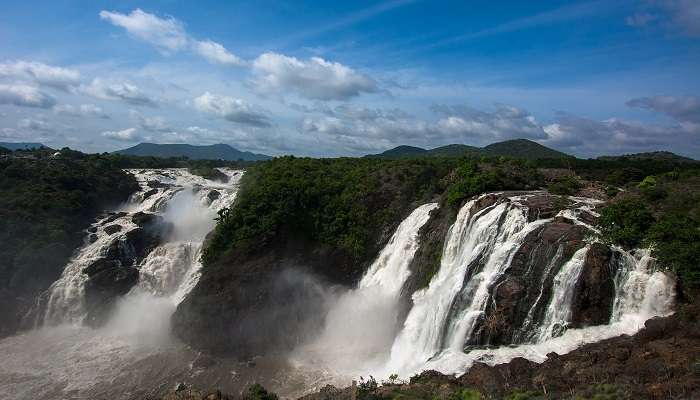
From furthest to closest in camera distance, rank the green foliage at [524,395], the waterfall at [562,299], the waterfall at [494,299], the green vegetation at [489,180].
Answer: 1. the green vegetation at [489,180]
2. the waterfall at [562,299]
3. the waterfall at [494,299]
4. the green foliage at [524,395]

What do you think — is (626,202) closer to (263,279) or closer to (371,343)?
(371,343)

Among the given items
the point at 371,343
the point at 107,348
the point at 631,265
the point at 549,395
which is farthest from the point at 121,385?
the point at 631,265

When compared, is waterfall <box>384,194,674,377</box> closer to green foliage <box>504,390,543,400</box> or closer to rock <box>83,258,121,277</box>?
green foliage <box>504,390,543,400</box>

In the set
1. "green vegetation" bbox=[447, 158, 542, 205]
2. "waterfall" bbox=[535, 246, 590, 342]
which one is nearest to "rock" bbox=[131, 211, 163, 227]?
"green vegetation" bbox=[447, 158, 542, 205]

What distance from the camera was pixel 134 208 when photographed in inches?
2266

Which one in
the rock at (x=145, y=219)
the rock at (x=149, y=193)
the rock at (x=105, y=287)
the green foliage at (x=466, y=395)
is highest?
the rock at (x=149, y=193)

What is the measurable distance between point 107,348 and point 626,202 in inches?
1312

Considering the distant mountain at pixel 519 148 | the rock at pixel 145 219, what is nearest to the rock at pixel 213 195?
the rock at pixel 145 219

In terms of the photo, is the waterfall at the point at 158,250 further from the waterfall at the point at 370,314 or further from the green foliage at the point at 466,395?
the green foliage at the point at 466,395

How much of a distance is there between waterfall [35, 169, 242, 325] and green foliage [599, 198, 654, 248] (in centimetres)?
3028

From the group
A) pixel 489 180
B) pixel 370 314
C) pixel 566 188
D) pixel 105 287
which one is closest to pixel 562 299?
pixel 566 188

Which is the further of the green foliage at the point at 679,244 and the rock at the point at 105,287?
the rock at the point at 105,287

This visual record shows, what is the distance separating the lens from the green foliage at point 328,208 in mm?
37844

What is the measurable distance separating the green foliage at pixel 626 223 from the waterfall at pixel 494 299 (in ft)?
2.07
